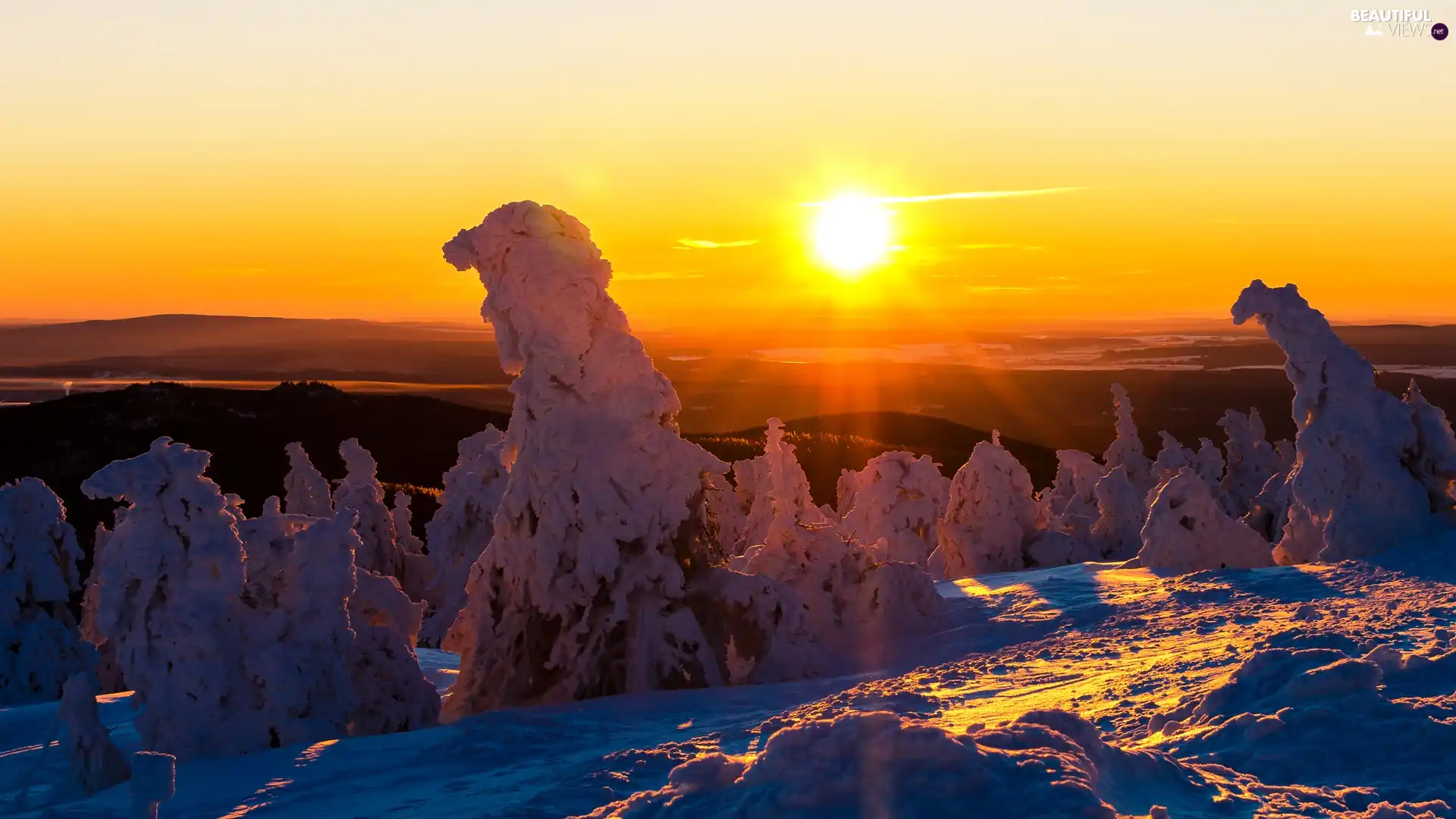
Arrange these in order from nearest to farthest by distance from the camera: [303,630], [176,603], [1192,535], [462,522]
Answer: [176,603], [303,630], [1192,535], [462,522]

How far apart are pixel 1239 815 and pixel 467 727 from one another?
8055 mm

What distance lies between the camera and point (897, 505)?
39.2 m

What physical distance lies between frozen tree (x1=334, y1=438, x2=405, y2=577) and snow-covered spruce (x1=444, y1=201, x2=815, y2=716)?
97.9 ft

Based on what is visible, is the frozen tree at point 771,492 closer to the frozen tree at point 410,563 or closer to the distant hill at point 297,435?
the frozen tree at point 410,563

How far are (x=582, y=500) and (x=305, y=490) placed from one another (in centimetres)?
3457

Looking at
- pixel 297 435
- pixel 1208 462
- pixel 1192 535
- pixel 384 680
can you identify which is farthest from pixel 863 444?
pixel 384 680

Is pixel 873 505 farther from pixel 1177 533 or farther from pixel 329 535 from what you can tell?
pixel 329 535

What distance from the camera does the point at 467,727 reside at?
43.4 feet

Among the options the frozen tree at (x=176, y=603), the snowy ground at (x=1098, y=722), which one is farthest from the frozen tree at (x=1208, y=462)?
the frozen tree at (x=176, y=603)

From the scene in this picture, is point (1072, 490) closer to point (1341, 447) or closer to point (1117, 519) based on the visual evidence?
point (1117, 519)

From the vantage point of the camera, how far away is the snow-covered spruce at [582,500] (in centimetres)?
1750

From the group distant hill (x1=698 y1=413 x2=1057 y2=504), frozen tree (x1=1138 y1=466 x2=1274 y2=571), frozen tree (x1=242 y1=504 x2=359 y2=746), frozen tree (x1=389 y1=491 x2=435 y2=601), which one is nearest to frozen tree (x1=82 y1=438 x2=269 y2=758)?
frozen tree (x1=242 y1=504 x2=359 y2=746)

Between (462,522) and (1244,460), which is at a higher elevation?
(1244,460)

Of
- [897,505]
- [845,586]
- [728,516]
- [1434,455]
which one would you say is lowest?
[728,516]
